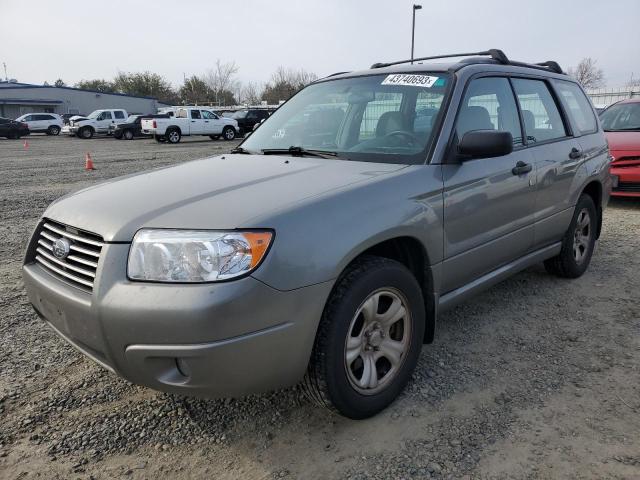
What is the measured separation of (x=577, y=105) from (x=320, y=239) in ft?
11.4

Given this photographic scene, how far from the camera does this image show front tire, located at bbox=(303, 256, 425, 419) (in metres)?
2.28

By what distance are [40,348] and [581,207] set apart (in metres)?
4.37

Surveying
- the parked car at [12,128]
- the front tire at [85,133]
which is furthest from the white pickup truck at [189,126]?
the parked car at [12,128]

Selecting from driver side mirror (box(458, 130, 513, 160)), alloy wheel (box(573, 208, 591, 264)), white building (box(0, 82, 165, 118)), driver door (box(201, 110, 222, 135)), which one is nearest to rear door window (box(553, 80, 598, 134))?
alloy wheel (box(573, 208, 591, 264))

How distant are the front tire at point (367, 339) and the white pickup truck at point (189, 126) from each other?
82.9ft

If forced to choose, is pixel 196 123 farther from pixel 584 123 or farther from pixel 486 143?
pixel 486 143

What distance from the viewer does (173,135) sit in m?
26.6

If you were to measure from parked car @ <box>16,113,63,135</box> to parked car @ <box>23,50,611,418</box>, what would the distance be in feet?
123

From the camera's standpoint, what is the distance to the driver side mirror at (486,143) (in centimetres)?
276

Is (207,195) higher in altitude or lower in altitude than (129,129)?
higher

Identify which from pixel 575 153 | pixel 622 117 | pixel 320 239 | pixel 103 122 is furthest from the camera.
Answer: pixel 103 122

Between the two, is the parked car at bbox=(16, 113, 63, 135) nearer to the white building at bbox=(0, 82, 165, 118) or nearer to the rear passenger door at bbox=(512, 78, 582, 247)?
the white building at bbox=(0, 82, 165, 118)

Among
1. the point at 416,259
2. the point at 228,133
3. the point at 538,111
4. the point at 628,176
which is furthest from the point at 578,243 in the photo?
the point at 228,133

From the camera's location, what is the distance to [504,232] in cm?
337
